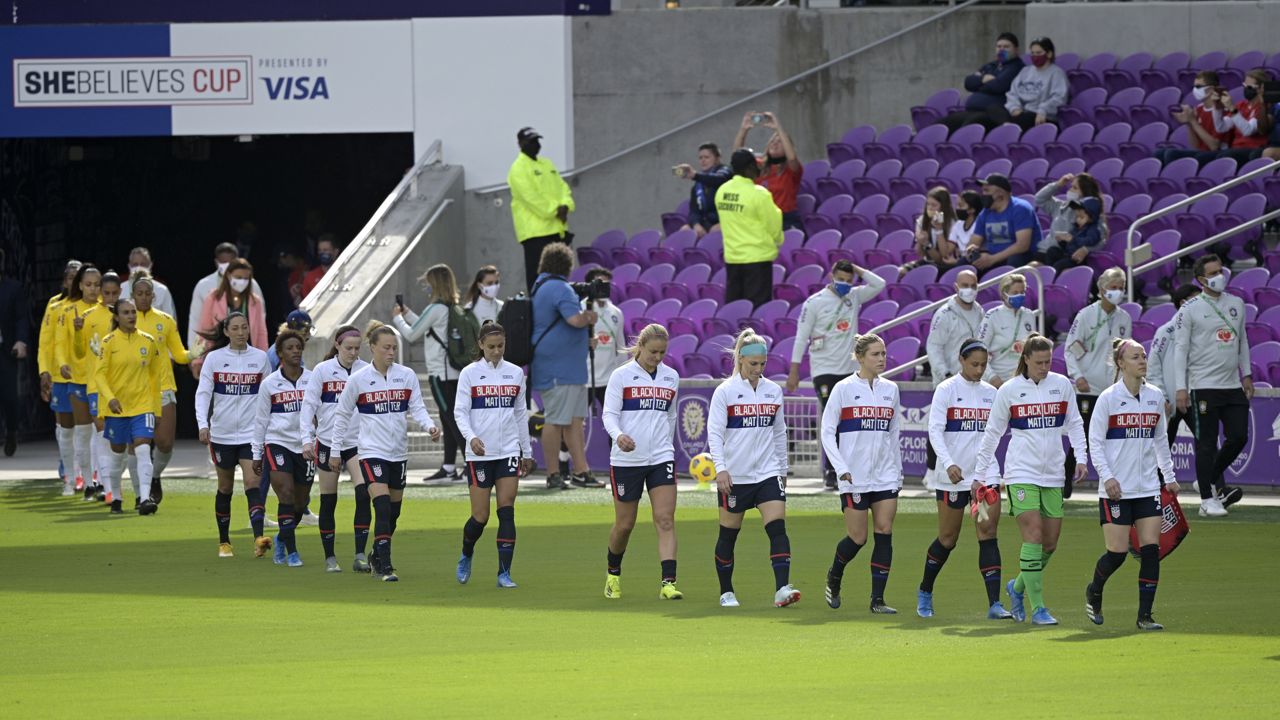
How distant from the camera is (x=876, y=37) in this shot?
26531mm

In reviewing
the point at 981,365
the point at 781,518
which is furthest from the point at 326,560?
the point at 981,365

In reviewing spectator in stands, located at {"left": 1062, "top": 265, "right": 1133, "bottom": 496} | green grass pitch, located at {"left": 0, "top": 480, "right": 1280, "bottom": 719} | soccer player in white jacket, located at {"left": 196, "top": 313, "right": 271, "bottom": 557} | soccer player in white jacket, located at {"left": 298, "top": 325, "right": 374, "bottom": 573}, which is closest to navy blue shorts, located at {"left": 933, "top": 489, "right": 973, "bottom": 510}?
green grass pitch, located at {"left": 0, "top": 480, "right": 1280, "bottom": 719}

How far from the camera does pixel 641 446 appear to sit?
12.7 meters

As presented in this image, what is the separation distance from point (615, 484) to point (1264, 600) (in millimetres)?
4322

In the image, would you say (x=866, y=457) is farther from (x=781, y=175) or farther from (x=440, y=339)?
(x=781, y=175)

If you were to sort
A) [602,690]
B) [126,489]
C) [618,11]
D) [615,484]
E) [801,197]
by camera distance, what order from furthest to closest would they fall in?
[618,11] < [801,197] < [126,489] < [615,484] < [602,690]

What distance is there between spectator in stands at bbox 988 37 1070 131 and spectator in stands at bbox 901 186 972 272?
319cm

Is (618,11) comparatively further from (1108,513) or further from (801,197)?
(1108,513)

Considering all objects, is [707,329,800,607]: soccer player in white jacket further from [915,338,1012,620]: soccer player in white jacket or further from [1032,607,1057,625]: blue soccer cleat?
[1032,607,1057,625]: blue soccer cleat

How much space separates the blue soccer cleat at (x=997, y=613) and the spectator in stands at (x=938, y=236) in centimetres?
1054

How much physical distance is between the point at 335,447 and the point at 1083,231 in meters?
10.4

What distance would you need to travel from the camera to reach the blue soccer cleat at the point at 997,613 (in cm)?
1155

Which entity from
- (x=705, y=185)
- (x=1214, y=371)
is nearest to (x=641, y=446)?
(x=1214, y=371)

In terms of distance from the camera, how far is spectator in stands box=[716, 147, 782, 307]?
21750mm
